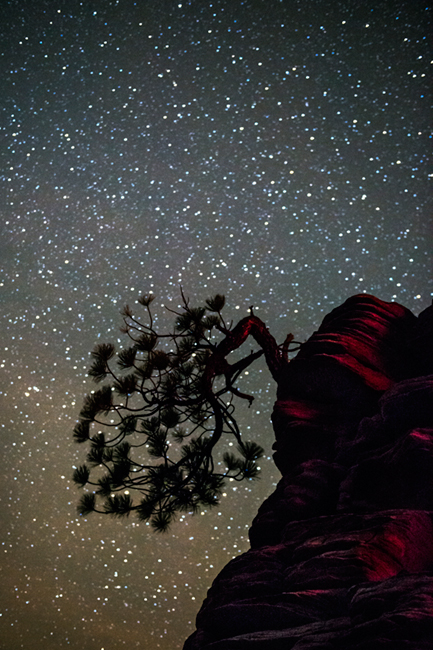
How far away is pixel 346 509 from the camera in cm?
544

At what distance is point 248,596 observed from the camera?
4.88 meters

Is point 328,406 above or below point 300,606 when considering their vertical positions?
above

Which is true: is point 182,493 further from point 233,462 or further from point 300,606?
point 300,606

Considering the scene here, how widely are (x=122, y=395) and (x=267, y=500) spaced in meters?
2.14

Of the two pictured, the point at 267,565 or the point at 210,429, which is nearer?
the point at 267,565

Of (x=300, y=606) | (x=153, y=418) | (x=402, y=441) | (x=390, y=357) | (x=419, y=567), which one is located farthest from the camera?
(x=390, y=357)

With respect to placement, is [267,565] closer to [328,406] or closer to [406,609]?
[406,609]

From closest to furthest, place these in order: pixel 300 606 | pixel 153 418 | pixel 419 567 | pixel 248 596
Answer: pixel 300 606 < pixel 419 567 < pixel 248 596 < pixel 153 418

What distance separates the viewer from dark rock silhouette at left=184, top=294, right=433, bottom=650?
3.71m

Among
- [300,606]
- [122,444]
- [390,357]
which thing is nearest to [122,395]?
[122,444]

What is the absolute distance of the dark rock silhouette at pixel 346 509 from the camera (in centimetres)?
371

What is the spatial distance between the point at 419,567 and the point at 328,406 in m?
2.67

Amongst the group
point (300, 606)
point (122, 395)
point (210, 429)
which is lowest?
point (300, 606)

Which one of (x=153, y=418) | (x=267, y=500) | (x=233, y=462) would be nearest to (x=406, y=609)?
(x=267, y=500)
